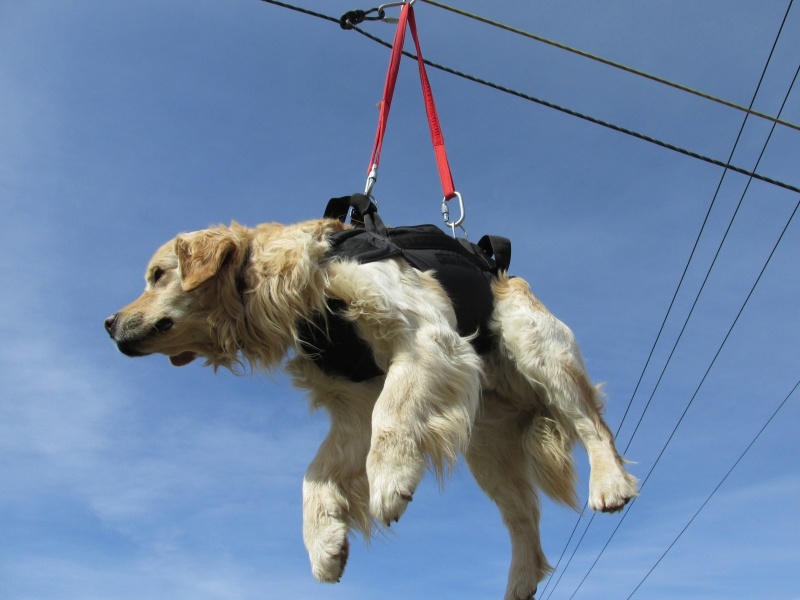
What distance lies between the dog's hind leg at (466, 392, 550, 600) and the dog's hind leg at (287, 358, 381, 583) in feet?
2.82

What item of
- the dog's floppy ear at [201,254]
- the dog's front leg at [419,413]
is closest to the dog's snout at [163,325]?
the dog's floppy ear at [201,254]

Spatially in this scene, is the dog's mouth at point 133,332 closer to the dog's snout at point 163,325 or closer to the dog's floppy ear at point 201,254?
the dog's snout at point 163,325

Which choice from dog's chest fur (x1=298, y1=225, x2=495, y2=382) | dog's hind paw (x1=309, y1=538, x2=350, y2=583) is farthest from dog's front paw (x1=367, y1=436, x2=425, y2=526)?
dog's chest fur (x1=298, y1=225, x2=495, y2=382)

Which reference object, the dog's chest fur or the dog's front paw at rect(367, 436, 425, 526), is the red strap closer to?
the dog's chest fur

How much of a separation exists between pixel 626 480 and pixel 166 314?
2766 mm

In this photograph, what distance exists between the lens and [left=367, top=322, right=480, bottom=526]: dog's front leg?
141 inches

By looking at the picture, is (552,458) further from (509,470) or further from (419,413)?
(419,413)

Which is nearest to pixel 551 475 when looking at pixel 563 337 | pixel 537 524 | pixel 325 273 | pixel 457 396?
pixel 537 524

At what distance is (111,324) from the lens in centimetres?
445

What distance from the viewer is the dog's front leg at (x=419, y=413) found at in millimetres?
3580

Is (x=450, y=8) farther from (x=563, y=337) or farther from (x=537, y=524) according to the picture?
(x=537, y=524)

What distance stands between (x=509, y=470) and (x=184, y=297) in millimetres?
2396

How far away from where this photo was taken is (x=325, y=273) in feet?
14.4

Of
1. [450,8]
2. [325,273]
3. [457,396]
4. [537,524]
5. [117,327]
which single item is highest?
[450,8]
